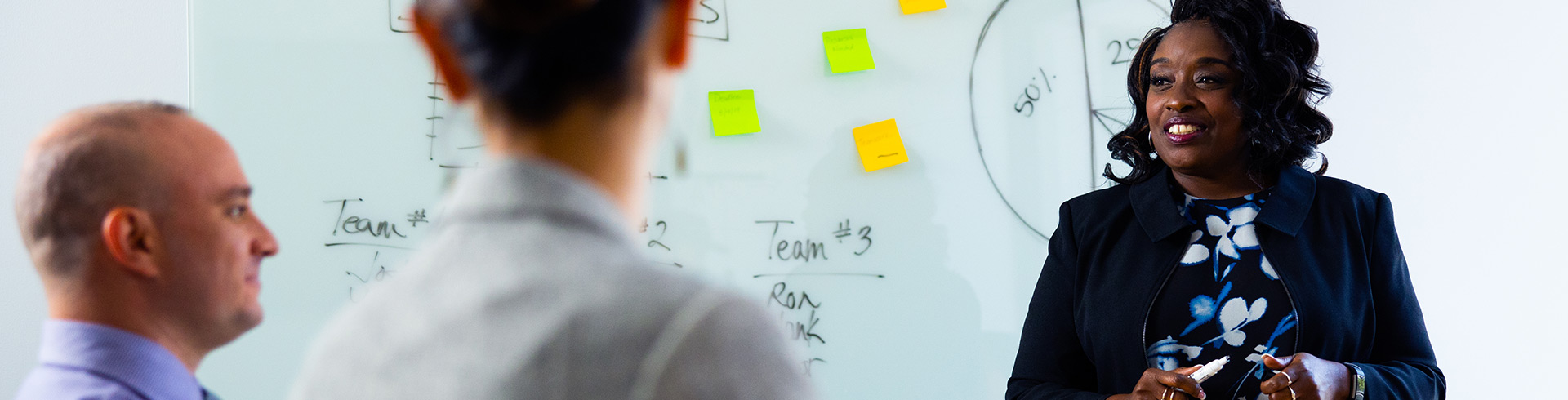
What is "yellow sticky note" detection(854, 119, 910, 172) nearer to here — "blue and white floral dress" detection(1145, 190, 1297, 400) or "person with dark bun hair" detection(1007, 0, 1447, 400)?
"person with dark bun hair" detection(1007, 0, 1447, 400)

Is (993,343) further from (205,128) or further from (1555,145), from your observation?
(205,128)

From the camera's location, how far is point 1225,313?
112cm

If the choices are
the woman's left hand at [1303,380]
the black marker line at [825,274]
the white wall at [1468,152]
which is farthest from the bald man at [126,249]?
the white wall at [1468,152]

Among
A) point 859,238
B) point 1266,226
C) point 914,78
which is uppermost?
point 914,78

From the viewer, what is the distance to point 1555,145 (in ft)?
6.60

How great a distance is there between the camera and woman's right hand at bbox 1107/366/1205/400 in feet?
3.38

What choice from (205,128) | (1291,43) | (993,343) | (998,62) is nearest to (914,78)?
(998,62)

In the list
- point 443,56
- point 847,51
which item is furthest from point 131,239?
point 847,51

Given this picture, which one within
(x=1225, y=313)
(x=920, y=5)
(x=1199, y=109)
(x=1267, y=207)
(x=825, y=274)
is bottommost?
(x=825, y=274)

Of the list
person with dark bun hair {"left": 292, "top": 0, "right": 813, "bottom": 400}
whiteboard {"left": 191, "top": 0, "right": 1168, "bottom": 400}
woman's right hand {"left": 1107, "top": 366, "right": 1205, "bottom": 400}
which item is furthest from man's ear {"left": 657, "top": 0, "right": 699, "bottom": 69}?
whiteboard {"left": 191, "top": 0, "right": 1168, "bottom": 400}

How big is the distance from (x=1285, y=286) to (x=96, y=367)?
1.09 m

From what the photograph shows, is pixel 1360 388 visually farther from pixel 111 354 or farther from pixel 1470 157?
pixel 1470 157

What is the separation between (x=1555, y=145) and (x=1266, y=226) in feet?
4.25

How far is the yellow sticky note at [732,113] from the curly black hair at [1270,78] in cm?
74
